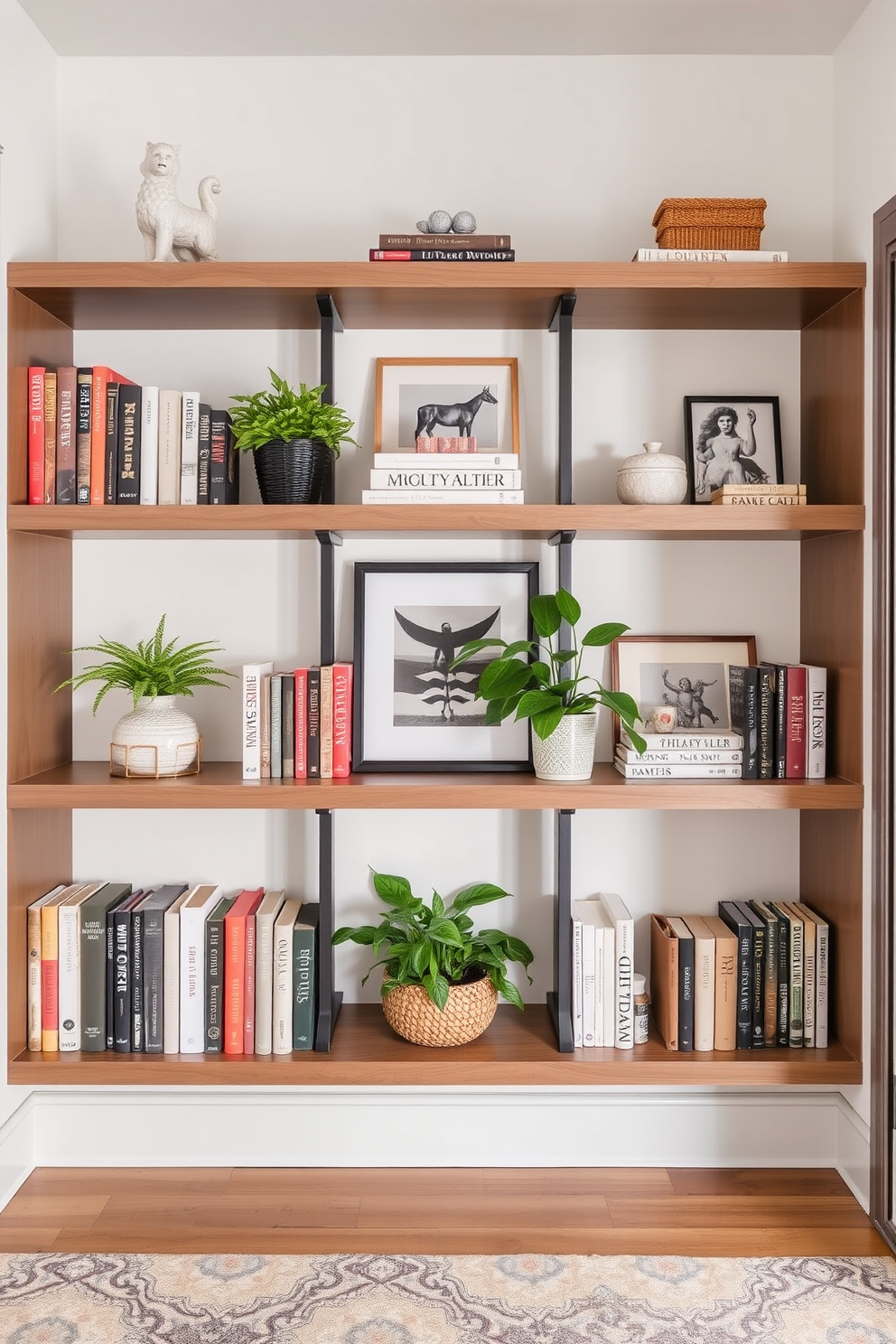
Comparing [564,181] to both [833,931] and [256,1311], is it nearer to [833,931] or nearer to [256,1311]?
[833,931]

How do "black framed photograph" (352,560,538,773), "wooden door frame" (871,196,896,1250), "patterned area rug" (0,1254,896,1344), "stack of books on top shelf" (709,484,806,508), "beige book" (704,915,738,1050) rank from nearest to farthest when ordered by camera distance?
1. "patterned area rug" (0,1254,896,1344)
2. "wooden door frame" (871,196,896,1250)
3. "stack of books on top shelf" (709,484,806,508)
4. "beige book" (704,915,738,1050)
5. "black framed photograph" (352,560,538,773)

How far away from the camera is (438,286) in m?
1.92

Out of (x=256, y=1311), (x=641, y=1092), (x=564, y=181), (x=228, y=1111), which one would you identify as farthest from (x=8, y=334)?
(x=641, y=1092)

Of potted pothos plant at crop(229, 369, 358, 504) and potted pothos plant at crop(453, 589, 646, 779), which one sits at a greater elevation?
potted pothos plant at crop(229, 369, 358, 504)

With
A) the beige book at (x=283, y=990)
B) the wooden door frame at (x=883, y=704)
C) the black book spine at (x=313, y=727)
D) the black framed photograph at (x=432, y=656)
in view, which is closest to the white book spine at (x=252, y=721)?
the black book spine at (x=313, y=727)

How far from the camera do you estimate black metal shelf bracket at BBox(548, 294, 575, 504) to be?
2027 millimetres

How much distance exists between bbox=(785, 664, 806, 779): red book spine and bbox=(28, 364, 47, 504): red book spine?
5.20 feet

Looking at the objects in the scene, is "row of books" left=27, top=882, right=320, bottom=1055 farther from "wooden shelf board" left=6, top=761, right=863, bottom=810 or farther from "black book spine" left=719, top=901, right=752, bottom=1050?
"black book spine" left=719, top=901, right=752, bottom=1050

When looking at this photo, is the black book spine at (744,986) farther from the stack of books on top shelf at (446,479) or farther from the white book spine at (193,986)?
the white book spine at (193,986)

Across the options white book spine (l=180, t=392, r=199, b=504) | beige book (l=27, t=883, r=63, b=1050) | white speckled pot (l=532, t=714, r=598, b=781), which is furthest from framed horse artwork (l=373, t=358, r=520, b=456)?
beige book (l=27, t=883, r=63, b=1050)

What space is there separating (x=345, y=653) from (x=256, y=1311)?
4.23 feet

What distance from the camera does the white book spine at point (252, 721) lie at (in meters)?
2.00

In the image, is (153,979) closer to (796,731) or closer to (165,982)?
(165,982)

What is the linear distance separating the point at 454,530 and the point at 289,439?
0.38m
